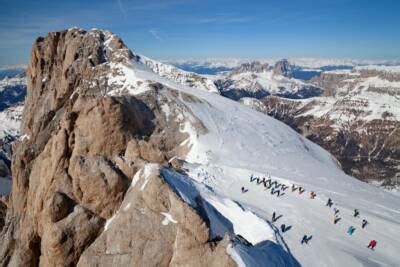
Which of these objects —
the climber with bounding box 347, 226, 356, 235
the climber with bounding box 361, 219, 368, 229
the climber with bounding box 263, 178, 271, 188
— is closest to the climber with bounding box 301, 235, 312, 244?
the climber with bounding box 347, 226, 356, 235

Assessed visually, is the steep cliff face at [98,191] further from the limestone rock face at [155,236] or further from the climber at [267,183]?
the climber at [267,183]

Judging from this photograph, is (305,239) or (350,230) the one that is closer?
(305,239)

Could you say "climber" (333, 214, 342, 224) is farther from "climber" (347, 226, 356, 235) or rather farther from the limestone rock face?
the limestone rock face

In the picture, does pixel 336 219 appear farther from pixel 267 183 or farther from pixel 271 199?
pixel 267 183

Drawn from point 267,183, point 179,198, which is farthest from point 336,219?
point 179,198

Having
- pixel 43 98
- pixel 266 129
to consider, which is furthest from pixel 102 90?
pixel 266 129

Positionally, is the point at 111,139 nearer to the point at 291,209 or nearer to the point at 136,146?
the point at 136,146

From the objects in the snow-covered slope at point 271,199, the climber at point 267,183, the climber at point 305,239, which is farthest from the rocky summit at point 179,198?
the climber at point 305,239
